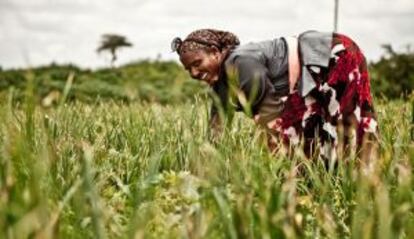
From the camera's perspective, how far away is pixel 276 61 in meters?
3.77

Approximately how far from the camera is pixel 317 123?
3854 millimetres

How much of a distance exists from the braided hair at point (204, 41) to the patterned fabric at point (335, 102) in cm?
42

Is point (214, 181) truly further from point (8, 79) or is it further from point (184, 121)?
point (8, 79)

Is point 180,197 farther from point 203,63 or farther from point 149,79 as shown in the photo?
point 149,79

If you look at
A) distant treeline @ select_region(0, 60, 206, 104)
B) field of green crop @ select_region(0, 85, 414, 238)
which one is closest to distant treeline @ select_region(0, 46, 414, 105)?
distant treeline @ select_region(0, 60, 206, 104)

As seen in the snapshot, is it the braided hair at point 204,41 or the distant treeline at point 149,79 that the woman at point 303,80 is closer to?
the braided hair at point 204,41

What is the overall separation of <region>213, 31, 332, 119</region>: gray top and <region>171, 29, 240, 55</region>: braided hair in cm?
11

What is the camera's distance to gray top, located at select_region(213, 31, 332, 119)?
141 inches

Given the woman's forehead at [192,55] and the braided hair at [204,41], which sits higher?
the braided hair at [204,41]

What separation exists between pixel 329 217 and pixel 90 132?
2456 millimetres

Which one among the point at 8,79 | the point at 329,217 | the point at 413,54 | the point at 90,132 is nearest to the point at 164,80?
the point at 8,79

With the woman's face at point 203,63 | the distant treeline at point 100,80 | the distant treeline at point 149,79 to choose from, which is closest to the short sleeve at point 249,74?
the woman's face at point 203,63

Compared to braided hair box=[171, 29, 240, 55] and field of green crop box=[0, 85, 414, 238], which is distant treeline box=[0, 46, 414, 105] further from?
field of green crop box=[0, 85, 414, 238]

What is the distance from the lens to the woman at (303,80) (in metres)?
3.70
